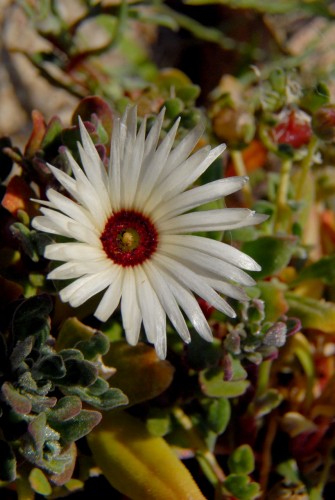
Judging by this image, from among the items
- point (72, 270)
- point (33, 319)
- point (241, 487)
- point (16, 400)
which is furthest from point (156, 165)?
point (241, 487)

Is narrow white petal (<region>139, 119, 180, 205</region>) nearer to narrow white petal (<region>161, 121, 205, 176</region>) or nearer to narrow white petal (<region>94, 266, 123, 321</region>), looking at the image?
narrow white petal (<region>161, 121, 205, 176</region>)

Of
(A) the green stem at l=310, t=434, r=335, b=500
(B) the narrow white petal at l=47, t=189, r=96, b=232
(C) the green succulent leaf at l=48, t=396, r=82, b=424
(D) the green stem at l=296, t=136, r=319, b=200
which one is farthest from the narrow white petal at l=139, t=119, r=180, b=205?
(A) the green stem at l=310, t=434, r=335, b=500

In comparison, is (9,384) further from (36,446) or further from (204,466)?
(204,466)

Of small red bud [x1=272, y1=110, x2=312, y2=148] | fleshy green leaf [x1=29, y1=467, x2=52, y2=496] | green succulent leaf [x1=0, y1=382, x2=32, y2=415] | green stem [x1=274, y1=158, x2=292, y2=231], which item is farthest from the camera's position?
green stem [x1=274, y1=158, x2=292, y2=231]

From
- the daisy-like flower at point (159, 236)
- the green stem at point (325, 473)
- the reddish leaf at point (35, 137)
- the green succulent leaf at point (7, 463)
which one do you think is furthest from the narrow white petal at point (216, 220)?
the green stem at point (325, 473)

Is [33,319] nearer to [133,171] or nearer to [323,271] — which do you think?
[133,171]

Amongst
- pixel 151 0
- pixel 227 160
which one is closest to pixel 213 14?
pixel 151 0

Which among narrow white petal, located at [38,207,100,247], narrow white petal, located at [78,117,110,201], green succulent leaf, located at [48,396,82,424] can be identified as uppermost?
narrow white petal, located at [78,117,110,201]
